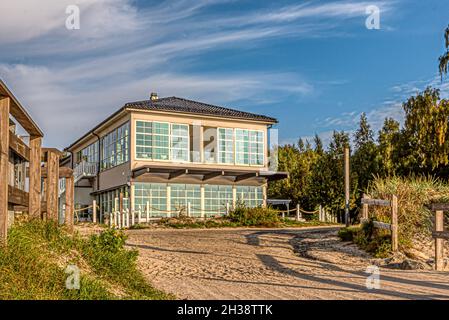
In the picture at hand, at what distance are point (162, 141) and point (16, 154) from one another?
76.4ft

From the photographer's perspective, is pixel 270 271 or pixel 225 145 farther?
pixel 225 145

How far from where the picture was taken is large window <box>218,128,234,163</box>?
113 feet

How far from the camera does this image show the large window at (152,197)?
31.7 m

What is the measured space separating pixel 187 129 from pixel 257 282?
2370 cm

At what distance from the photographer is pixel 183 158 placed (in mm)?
33312

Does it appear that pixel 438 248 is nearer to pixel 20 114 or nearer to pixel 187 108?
pixel 20 114

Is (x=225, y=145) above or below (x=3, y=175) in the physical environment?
above

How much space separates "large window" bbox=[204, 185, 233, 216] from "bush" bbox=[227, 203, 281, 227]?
10.4ft

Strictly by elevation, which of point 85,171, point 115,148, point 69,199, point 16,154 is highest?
point 115,148

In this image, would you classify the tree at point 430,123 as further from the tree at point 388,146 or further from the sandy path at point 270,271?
the sandy path at point 270,271

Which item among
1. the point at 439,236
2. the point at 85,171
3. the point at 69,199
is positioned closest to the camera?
the point at 69,199

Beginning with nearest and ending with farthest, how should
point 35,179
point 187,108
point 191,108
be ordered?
1. point 35,179
2. point 187,108
3. point 191,108

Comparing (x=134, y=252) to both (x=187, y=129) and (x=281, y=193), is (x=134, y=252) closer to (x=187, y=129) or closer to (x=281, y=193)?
(x=187, y=129)

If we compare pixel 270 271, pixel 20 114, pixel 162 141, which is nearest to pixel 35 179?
pixel 20 114
